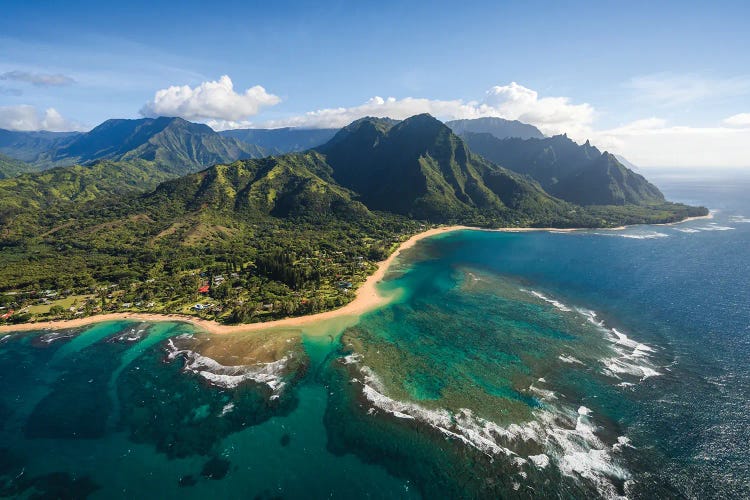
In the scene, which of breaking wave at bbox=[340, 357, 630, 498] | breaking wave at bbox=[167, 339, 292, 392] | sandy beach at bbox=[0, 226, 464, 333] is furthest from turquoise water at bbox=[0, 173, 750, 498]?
sandy beach at bbox=[0, 226, 464, 333]

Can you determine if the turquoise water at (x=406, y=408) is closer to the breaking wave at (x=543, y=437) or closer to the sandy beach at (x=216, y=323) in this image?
the breaking wave at (x=543, y=437)

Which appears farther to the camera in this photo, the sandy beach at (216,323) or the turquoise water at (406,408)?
the sandy beach at (216,323)

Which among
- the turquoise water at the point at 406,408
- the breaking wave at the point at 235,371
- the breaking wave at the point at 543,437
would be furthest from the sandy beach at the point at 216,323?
the breaking wave at the point at 543,437

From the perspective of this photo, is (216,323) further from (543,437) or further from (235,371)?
(543,437)

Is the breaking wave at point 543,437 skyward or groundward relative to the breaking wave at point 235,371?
skyward

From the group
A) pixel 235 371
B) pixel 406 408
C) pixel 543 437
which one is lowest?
pixel 235 371

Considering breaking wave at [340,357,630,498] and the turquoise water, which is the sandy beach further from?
breaking wave at [340,357,630,498]

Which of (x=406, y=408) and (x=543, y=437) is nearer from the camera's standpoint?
(x=543, y=437)

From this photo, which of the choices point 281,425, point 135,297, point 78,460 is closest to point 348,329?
point 281,425

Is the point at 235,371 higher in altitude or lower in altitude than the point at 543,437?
lower

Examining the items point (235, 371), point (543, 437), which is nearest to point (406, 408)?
point (543, 437)
